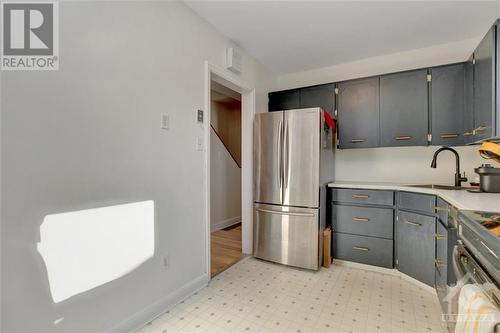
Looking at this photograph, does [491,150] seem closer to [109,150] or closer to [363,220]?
[363,220]

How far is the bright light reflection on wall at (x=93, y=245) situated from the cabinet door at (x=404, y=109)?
261 centimetres

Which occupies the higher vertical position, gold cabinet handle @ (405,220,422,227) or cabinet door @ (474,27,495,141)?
cabinet door @ (474,27,495,141)

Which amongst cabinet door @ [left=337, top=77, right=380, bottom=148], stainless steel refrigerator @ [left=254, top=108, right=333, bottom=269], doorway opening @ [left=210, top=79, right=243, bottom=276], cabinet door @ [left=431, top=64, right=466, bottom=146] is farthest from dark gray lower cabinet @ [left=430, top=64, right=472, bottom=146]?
doorway opening @ [left=210, top=79, right=243, bottom=276]

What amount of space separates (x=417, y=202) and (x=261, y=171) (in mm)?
1600

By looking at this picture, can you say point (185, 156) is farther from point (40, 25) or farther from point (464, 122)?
point (464, 122)

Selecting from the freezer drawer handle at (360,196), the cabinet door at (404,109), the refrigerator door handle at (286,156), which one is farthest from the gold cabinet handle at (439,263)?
the refrigerator door handle at (286,156)

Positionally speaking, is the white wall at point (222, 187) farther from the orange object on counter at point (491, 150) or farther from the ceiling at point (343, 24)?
the orange object on counter at point (491, 150)

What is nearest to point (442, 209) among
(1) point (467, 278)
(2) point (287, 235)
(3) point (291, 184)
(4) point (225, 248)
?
(1) point (467, 278)

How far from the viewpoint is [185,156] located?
203 centimetres

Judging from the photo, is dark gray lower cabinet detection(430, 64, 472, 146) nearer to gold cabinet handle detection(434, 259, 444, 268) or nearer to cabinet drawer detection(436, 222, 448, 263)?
cabinet drawer detection(436, 222, 448, 263)

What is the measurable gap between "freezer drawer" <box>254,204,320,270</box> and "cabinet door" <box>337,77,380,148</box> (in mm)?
1061

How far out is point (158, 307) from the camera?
5.80 feet

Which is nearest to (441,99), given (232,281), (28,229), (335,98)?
(335,98)

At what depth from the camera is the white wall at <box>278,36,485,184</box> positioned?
101 inches
